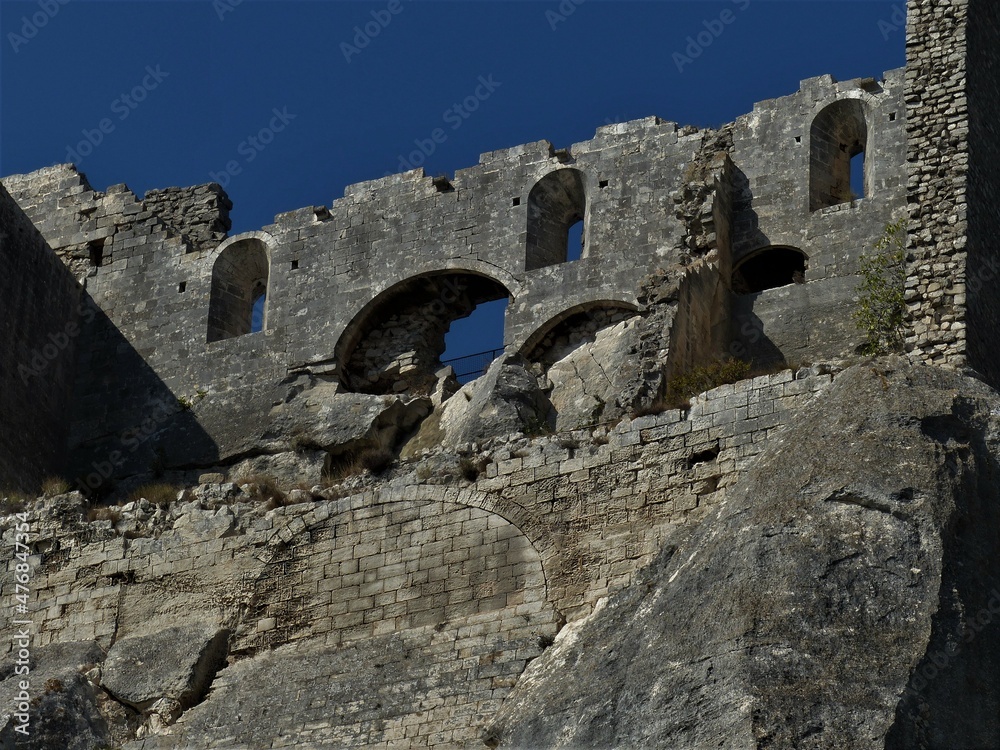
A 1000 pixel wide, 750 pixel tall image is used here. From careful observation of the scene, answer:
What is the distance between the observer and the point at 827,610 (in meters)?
17.5

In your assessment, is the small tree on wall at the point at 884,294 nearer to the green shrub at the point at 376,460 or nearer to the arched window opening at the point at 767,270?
the arched window opening at the point at 767,270

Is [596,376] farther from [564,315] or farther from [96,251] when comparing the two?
[96,251]

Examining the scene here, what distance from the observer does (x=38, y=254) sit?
29109mm

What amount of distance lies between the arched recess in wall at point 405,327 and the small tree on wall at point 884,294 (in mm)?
4807

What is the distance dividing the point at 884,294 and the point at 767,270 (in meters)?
2.73

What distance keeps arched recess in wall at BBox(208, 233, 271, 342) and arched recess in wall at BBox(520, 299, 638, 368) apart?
13.6 feet

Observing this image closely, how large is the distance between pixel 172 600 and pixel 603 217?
23.5 feet

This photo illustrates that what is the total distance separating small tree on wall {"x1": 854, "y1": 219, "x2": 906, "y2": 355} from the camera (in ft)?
75.5

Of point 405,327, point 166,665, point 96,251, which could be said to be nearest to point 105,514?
point 166,665

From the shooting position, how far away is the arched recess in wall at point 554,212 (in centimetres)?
2717

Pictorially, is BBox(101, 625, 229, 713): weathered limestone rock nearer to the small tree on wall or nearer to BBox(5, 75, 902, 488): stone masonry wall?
BBox(5, 75, 902, 488): stone masonry wall

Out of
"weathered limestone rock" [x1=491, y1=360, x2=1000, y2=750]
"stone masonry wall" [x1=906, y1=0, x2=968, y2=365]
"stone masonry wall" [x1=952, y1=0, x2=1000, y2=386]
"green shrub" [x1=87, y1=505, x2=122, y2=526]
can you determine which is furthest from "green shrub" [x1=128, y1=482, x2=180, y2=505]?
"stone masonry wall" [x1=952, y1=0, x2=1000, y2=386]

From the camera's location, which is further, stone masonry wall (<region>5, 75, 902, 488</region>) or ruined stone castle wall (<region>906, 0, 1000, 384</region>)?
stone masonry wall (<region>5, 75, 902, 488</region>)

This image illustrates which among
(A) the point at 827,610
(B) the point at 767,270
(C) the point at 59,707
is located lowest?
(A) the point at 827,610
